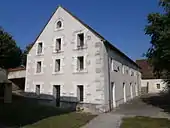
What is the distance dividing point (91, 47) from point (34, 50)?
9.14 meters

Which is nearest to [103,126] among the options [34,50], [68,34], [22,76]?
[68,34]

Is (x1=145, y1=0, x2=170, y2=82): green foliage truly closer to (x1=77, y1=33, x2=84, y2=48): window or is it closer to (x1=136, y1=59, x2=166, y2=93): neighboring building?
(x1=77, y1=33, x2=84, y2=48): window

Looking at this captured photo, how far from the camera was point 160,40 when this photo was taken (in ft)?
61.5

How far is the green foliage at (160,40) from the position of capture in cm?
1830

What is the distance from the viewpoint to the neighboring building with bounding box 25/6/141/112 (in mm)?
21234

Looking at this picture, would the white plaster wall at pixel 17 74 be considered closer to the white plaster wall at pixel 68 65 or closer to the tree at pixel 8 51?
the white plaster wall at pixel 68 65

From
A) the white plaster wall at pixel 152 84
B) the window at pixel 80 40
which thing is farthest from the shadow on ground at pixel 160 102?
the white plaster wall at pixel 152 84

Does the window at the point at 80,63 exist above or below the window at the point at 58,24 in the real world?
below

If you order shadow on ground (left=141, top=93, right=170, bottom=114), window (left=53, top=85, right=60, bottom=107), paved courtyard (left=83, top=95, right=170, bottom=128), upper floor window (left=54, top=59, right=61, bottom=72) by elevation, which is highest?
upper floor window (left=54, top=59, right=61, bottom=72)

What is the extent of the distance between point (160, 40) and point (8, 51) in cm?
3077

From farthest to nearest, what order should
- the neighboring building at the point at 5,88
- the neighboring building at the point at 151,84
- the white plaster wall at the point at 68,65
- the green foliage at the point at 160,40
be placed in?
1. the neighboring building at the point at 151,84
2. the neighboring building at the point at 5,88
3. the white plaster wall at the point at 68,65
4. the green foliage at the point at 160,40

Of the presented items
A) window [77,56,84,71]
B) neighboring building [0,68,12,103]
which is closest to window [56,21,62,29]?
window [77,56,84,71]

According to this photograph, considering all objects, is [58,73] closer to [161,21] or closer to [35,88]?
[35,88]

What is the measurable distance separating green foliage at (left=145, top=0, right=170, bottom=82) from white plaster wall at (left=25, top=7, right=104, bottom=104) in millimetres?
5814
